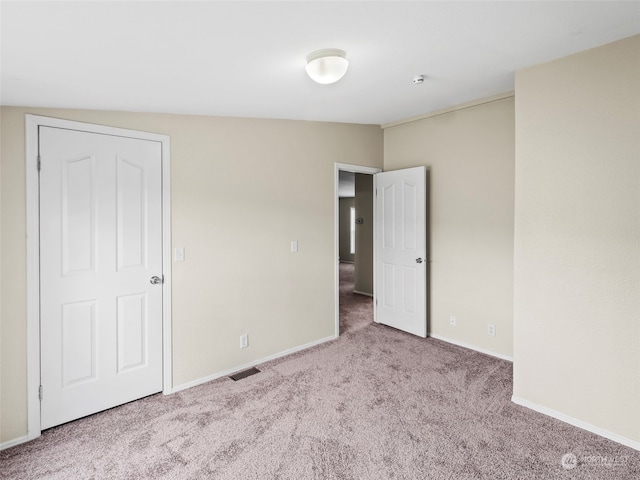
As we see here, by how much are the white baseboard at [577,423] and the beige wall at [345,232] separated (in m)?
8.68

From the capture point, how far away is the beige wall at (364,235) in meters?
6.02

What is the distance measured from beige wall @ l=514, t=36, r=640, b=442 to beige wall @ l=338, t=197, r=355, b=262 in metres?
8.58

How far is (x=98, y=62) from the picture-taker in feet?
5.66

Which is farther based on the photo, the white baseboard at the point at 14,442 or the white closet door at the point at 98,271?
the white closet door at the point at 98,271

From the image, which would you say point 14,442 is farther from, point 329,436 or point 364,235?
point 364,235

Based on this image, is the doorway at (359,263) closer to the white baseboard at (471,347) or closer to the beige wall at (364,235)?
the beige wall at (364,235)

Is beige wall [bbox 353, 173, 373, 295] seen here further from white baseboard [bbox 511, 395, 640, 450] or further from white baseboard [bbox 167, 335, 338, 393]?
white baseboard [bbox 511, 395, 640, 450]

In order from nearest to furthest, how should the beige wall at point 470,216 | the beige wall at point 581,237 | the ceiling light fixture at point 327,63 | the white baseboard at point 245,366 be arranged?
the ceiling light fixture at point 327,63 → the beige wall at point 581,237 → the white baseboard at point 245,366 → the beige wall at point 470,216

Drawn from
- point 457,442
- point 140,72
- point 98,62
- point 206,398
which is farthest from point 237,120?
point 457,442

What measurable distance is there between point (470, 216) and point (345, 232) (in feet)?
26.0

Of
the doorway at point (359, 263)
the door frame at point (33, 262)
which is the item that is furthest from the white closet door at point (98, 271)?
the doorway at point (359, 263)

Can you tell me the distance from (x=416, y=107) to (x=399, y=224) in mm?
1316

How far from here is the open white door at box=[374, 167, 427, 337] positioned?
12.6 feet

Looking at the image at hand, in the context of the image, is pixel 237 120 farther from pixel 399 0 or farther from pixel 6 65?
pixel 399 0
